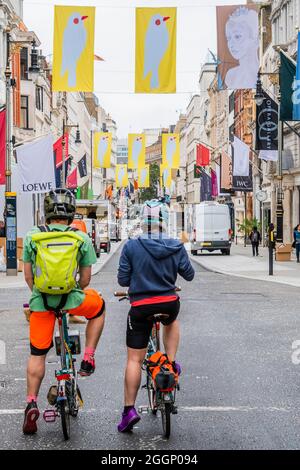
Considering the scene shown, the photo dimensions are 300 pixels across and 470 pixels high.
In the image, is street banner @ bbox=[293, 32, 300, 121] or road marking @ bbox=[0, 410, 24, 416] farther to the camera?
street banner @ bbox=[293, 32, 300, 121]

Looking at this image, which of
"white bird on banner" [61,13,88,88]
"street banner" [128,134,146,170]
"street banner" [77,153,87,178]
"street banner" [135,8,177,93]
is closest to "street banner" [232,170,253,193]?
"street banner" [77,153,87,178]

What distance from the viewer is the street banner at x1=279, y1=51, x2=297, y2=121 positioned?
2603cm

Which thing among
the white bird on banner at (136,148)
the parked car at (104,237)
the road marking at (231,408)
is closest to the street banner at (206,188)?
the white bird on banner at (136,148)

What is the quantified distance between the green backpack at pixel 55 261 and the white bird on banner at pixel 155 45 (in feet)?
60.3

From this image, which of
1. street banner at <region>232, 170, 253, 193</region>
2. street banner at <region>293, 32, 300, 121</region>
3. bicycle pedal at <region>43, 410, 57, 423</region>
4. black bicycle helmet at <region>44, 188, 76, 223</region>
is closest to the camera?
bicycle pedal at <region>43, 410, 57, 423</region>

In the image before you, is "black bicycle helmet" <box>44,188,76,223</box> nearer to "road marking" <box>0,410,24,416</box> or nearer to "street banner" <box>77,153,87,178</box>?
"road marking" <box>0,410,24,416</box>

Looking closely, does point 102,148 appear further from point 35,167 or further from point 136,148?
point 35,167

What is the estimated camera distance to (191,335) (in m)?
11.8

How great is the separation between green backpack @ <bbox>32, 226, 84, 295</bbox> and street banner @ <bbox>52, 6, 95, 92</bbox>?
731 inches

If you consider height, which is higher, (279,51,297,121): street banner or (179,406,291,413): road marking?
(279,51,297,121): street banner

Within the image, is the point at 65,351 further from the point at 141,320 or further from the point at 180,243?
the point at 180,243

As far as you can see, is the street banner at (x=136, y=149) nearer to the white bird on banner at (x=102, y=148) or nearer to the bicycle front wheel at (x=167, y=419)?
the white bird on banner at (x=102, y=148)

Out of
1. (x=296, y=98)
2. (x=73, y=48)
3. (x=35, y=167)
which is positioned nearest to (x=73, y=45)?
(x=73, y=48)

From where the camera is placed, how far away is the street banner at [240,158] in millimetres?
40312
